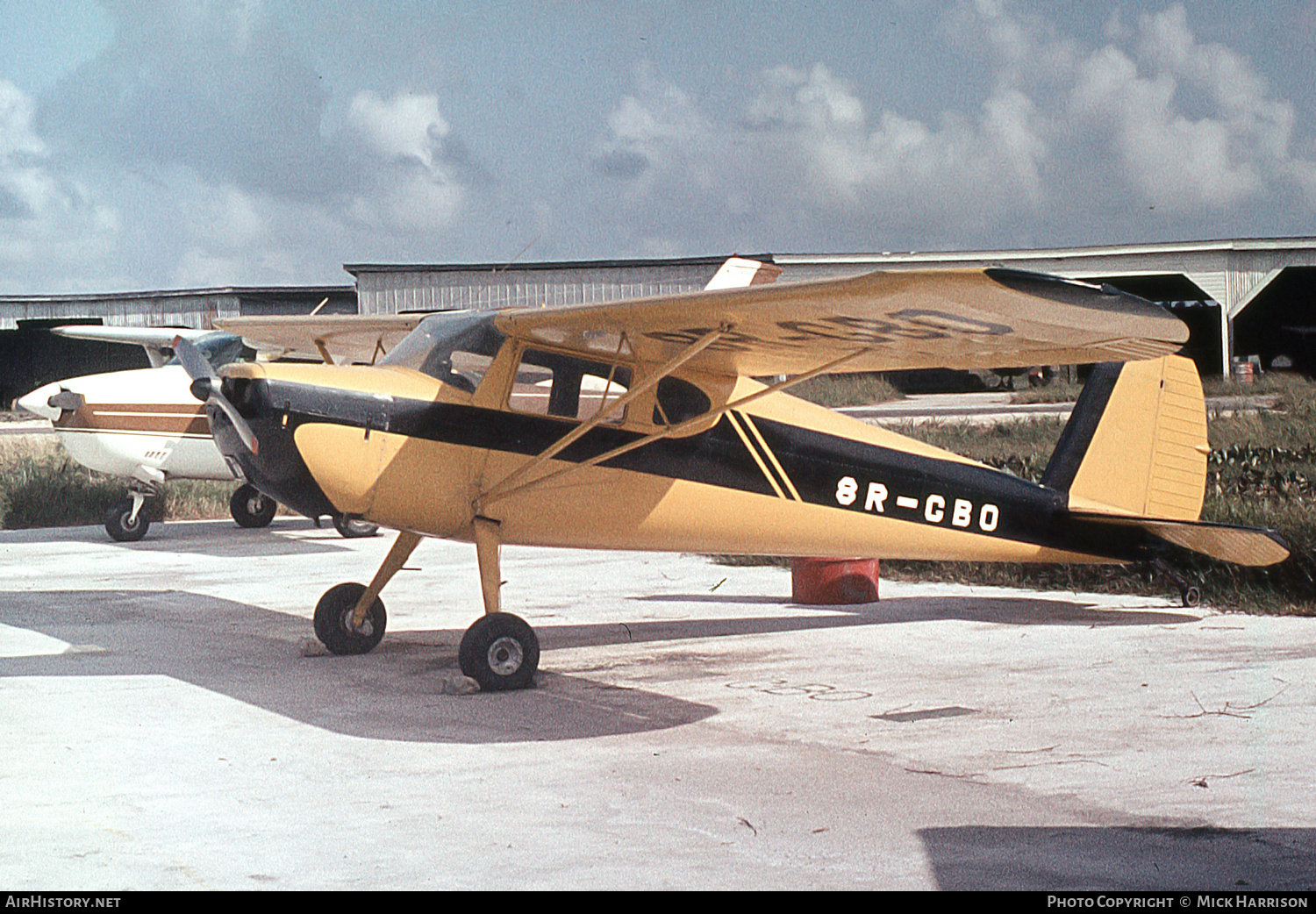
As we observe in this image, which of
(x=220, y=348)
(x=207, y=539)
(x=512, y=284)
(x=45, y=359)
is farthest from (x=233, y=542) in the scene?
(x=45, y=359)

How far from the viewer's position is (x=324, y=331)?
10000 mm

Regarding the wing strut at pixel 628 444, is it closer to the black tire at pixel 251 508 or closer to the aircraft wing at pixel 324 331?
the aircraft wing at pixel 324 331

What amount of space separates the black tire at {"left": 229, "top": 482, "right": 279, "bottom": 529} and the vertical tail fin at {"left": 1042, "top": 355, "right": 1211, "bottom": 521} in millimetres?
11451

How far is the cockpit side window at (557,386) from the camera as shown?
7.52m

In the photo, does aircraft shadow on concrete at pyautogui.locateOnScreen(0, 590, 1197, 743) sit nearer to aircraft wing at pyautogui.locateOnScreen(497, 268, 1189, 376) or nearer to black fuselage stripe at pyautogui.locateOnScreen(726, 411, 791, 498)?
black fuselage stripe at pyautogui.locateOnScreen(726, 411, 791, 498)

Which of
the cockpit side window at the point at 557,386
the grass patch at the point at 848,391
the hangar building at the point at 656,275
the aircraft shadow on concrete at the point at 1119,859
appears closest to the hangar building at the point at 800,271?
the hangar building at the point at 656,275

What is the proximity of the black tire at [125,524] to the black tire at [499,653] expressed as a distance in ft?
35.3

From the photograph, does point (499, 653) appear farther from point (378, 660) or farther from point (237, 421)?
point (237, 421)

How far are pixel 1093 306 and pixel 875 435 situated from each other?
Answer: 3.56 m

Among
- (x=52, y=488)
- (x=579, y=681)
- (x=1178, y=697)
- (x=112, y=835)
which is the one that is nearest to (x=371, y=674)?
(x=579, y=681)

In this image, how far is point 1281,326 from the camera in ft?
169

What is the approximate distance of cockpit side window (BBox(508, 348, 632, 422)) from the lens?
7523 millimetres

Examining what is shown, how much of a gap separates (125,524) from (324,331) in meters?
7.73

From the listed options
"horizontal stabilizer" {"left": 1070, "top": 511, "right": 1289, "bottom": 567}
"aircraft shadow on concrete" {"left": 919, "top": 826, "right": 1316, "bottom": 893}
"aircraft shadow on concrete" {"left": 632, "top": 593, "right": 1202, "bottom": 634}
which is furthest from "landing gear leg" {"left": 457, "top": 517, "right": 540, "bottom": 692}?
"horizontal stabilizer" {"left": 1070, "top": 511, "right": 1289, "bottom": 567}
